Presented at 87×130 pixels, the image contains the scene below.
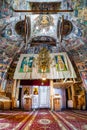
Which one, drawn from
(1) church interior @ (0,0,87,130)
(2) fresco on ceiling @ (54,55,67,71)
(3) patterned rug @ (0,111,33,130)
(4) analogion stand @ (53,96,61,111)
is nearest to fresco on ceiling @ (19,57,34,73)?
(1) church interior @ (0,0,87,130)

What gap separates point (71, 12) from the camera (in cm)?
1082

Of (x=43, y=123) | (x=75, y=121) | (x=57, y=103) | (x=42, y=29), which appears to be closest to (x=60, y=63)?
(x=42, y=29)

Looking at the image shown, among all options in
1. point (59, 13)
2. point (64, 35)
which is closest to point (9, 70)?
point (64, 35)

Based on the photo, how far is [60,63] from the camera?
13922mm

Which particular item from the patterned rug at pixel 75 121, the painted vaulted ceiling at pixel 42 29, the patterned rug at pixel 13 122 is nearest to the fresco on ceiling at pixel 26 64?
the painted vaulted ceiling at pixel 42 29

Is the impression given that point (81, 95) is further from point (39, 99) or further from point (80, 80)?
point (39, 99)

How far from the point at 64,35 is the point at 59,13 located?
190cm

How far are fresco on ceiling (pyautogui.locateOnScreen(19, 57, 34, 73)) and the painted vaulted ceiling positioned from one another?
0.62 m

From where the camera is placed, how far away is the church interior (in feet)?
36.9

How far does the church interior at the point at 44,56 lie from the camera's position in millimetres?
11234

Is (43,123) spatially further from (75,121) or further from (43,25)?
(43,25)

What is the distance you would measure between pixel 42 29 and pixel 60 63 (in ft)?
10.1

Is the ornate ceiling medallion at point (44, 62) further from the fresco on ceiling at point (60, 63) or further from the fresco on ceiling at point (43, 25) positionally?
the fresco on ceiling at point (43, 25)

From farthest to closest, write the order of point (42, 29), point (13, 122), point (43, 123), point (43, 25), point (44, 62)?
point (44, 62) → point (42, 29) → point (43, 25) → point (13, 122) → point (43, 123)
